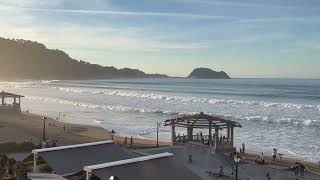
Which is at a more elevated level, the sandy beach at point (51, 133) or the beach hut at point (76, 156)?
the beach hut at point (76, 156)

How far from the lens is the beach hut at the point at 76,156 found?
15594 mm

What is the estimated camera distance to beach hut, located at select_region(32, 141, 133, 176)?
51.2 feet

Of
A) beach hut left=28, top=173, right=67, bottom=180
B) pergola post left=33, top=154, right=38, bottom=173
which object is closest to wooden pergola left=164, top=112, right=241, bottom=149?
pergola post left=33, top=154, right=38, bottom=173

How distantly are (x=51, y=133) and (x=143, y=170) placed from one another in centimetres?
2231

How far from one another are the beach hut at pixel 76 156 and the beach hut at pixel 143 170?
1.88 metres

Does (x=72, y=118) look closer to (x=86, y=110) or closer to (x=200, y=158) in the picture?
(x=86, y=110)

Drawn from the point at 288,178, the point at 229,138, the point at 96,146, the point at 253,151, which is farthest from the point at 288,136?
the point at 96,146

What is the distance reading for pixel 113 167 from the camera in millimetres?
13703

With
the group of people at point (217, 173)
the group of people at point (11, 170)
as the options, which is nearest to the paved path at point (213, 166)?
the group of people at point (217, 173)

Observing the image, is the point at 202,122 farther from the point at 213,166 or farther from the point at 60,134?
the point at 60,134

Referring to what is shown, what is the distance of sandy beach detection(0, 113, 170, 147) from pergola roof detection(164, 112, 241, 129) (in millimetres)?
5345

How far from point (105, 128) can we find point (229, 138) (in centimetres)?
1695

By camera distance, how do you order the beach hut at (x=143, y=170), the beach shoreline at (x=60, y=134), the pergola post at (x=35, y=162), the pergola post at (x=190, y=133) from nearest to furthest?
the beach hut at (x=143, y=170), the pergola post at (x=35, y=162), the pergola post at (x=190, y=133), the beach shoreline at (x=60, y=134)

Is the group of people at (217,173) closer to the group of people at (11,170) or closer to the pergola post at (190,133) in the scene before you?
the pergola post at (190,133)
